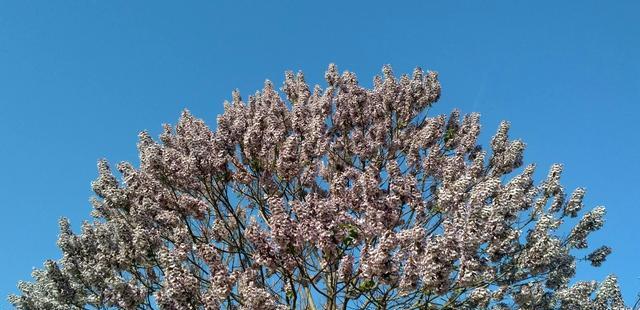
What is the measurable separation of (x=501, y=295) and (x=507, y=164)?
4362mm

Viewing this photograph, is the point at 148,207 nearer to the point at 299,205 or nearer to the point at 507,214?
the point at 299,205

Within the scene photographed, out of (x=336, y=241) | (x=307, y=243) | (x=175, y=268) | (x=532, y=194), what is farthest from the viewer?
(x=532, y=194)

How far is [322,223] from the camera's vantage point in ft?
25.7

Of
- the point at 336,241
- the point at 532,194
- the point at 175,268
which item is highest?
the point at 532,194

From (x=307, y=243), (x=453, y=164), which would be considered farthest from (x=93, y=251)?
(x=453, y=164)

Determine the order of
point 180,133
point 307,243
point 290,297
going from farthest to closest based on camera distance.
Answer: point 180,133, point 290,297, point 307,243

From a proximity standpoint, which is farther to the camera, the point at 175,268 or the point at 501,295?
the point at 501,295

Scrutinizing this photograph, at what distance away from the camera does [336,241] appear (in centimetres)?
795

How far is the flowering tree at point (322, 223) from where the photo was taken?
25.2ft

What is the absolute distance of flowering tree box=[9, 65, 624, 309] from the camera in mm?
7695

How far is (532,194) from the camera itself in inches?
431

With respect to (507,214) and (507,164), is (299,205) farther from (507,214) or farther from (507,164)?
(507,164)

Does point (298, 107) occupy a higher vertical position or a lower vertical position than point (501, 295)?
higher

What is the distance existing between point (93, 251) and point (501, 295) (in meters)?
7.23
